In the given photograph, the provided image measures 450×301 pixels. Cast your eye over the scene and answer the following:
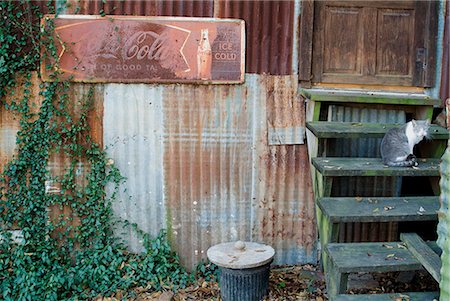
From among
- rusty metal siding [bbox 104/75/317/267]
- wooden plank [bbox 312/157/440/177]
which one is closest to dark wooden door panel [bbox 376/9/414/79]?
rusty metal siding [bbox 104/75/317/267]

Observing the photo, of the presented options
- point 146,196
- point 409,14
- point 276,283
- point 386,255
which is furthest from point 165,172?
point 409,14

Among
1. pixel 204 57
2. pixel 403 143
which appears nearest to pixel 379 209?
pixel 403 143

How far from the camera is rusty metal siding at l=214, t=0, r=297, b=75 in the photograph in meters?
5.13

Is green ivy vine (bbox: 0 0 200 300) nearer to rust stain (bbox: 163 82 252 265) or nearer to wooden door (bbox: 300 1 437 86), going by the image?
rust stain (bbox: 163 82 252 265)

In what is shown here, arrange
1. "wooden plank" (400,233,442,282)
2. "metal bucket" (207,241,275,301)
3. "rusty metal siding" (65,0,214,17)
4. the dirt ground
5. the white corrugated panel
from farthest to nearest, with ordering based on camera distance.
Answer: the white corrugated panel < "rusty metal siding" (65,0,214,17) < the dirt ground < "metal bucket" (207,241,275,301) < "wooden plank" (400,233,442,282)

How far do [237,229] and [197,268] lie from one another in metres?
0.62

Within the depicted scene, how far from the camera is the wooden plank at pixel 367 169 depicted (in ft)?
14.1

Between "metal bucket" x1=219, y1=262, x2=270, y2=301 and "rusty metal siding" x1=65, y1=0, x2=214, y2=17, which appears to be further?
"rusty metal siding" x1=65, y1=0, x2=214, y2=17

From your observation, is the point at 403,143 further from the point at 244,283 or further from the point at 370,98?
the point at 244,283

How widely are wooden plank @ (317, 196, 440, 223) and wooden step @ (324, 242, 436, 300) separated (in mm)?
239

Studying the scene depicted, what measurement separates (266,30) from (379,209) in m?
2.24

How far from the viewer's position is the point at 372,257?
395 cm

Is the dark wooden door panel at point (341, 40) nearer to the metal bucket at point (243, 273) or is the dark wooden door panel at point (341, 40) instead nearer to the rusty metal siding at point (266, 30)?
the rusty metal siding at point (266, 30)

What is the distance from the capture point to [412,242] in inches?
153
